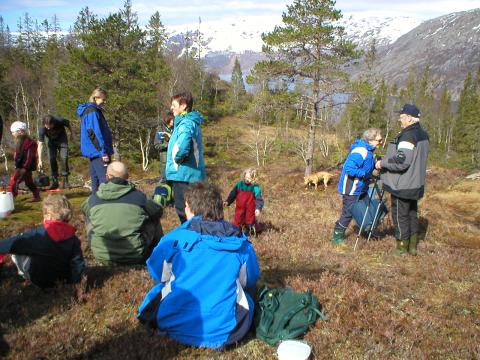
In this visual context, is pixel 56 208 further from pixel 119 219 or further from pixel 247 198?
pixel 247 198

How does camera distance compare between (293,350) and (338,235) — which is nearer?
(293,350)

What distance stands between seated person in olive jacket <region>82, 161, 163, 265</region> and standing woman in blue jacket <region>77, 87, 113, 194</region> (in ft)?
7.11

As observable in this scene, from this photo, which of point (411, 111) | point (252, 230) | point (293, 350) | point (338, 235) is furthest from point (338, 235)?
point (293, 350)

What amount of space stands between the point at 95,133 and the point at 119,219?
2.68 m

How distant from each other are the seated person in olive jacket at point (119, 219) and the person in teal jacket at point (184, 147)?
2.95 ft

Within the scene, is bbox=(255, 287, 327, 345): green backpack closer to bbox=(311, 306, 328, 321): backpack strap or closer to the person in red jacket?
bbox=(311, 306, 328, 321): backpack strap

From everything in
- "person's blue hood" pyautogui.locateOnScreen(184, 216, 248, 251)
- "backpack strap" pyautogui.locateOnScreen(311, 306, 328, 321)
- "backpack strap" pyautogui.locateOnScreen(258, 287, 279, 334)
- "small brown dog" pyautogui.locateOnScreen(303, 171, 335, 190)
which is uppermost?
"person's blue hood" pyautogui.locateOnScreen(184, 216, 248, 251)

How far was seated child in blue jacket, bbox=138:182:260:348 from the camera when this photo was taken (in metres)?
3.45

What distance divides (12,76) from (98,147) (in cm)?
4972

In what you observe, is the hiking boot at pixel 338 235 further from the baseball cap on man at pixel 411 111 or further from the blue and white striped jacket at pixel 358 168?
the baseball cap on man at pixel 411 111

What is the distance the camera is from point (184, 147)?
224 inches

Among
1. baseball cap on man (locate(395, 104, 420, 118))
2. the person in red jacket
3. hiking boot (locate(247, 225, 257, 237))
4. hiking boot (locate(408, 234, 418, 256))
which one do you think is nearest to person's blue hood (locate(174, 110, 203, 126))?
hiking boot (locate(247, 225, 257, 237))

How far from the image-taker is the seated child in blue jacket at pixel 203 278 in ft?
11.3

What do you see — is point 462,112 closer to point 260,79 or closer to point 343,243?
point 260,79
